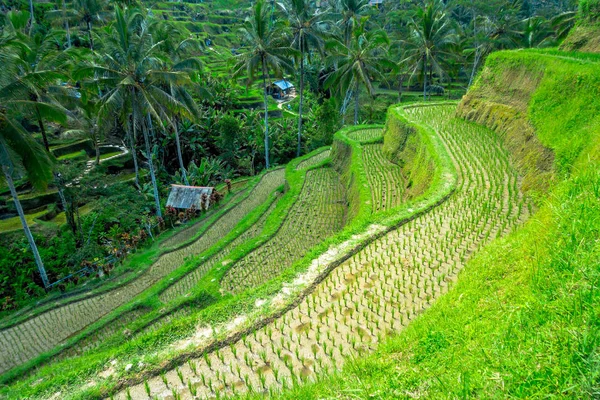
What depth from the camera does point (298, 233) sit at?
11.6 m

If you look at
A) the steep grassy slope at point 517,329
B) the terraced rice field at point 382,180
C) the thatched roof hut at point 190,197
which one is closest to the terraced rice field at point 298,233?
the terraced rice field at point 382,180

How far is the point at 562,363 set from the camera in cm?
227

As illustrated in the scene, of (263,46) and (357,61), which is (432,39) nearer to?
(357,61)

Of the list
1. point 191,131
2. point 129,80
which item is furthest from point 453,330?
point 191,131

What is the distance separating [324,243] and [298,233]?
420 centimetres

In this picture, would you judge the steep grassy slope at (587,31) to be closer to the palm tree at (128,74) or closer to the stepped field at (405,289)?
the stepped field at (405,289)

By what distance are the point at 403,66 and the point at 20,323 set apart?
2476 centimetres

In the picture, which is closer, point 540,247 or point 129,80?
point 540,247

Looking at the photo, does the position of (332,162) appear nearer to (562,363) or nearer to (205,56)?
(562,363)

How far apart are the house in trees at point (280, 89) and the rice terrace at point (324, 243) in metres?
17.8

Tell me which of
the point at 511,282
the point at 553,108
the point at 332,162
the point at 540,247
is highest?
the point at 553,108

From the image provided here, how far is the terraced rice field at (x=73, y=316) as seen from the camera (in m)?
9.59

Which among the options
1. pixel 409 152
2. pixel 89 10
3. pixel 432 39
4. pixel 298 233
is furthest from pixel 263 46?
pixel 89 10

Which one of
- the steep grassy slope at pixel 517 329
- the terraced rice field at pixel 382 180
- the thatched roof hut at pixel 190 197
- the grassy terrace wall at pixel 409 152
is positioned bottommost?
the thatched roof hut at pixel 190 197
